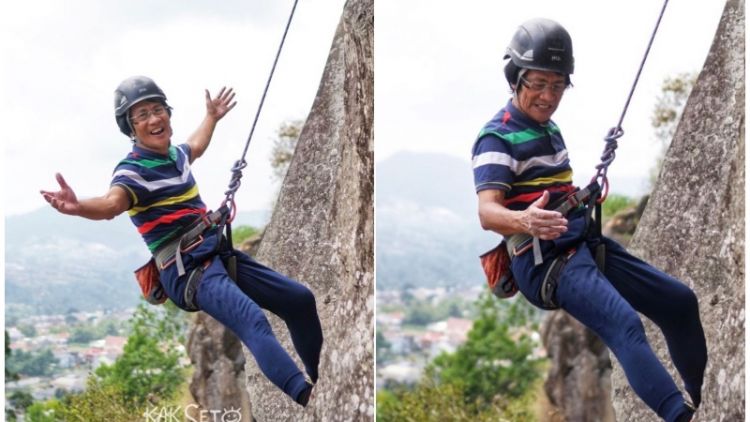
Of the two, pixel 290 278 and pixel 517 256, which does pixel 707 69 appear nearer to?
pixel 517 256

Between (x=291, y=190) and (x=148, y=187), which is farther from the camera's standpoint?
(x=291, y=190)

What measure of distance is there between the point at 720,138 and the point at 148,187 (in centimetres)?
223

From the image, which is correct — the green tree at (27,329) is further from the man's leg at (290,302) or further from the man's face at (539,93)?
the man's face at (539,93)

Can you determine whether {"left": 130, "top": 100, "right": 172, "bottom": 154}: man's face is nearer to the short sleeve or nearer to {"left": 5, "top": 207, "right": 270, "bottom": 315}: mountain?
{"left": 5, "top": 207, "right": 270, "bottom": 315}: mountain

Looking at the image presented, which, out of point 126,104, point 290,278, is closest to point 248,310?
point 290,278

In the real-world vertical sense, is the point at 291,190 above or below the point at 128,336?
above

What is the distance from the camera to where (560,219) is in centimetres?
402

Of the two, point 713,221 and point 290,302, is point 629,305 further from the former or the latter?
point 290,302

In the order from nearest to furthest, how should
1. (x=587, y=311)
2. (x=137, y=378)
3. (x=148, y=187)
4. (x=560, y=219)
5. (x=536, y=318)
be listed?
1. (x=560, y=219)
2. (x=587, y=311)
3. (x=148, y=187)
4. (x=137, y=378)
5. (x=536, y=318)

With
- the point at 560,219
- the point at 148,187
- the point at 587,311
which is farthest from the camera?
the point at 148,187

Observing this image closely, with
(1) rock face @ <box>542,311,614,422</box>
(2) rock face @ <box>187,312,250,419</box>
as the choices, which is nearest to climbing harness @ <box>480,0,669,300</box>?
(1) rock face @ <box>542,311,614,422</box>

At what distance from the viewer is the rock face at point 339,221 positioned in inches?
210

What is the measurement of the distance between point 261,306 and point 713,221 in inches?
71.5

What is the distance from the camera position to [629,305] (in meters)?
4.34
